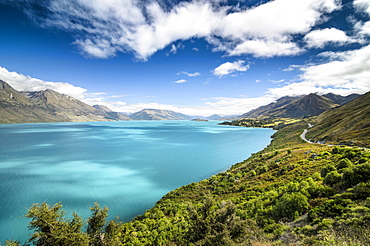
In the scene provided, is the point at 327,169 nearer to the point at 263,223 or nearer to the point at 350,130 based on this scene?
the point at 263,223

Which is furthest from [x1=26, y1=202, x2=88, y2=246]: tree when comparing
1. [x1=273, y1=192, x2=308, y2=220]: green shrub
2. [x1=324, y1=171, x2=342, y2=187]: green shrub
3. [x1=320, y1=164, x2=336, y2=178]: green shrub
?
[x1=320, y1=164, x2=336, y2=178]: green shrub

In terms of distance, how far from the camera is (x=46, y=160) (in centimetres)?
6744

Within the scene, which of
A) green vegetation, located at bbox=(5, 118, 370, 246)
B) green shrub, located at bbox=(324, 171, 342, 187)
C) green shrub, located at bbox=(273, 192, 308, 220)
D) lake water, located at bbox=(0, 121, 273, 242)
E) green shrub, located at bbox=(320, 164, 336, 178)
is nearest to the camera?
green vegetation, located at bbox=(5, 118, 370, 246)

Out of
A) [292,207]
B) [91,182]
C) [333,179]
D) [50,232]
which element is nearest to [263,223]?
[292,207]

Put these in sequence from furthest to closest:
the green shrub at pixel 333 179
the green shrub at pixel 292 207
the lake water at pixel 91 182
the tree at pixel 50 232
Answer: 1. the lake water at pixel 91 182
2. the green shrub at pixel 333 179
3. the green shrub at pixel 292 207
4. the tree at pixel 50 232

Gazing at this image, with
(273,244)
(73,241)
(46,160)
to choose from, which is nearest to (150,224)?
(73,241)

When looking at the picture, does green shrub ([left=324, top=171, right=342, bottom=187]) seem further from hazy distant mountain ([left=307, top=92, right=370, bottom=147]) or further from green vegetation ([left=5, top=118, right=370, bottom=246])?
hazy distant mountain ([left=307, top=92, right=370, bottom=147])

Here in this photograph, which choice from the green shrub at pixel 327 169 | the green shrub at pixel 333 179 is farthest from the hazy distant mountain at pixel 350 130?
the green shrub at pixel 333 179

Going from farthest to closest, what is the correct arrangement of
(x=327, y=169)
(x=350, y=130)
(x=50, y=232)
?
(x=350, y=130), (x=327, y=169), (x=50, y=232)

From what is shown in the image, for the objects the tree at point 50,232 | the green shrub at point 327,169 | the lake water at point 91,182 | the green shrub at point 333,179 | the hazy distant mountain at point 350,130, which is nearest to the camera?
the tree at point 50,232

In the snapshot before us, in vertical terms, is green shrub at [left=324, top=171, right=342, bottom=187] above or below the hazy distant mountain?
below

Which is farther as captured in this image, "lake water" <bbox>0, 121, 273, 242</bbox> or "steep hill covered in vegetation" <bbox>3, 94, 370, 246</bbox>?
"lake water" <bbox>0, 121, 273, 242</bbox>

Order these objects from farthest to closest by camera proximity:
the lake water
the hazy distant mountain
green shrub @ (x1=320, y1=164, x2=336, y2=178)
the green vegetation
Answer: the hazy distant mountain
the lake water
green shrub @ (x1=320, y1=164, x2=336, y2=178)
the green vegetation

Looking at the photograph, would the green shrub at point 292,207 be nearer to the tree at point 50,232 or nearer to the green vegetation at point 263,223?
the green vegetation at point 263,223
